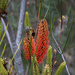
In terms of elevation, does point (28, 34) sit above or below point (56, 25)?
above

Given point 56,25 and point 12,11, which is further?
point 56,25

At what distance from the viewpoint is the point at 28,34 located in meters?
0.28

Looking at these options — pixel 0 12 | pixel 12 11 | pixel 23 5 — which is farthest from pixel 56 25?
pixel 0 12

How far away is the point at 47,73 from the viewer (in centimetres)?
25

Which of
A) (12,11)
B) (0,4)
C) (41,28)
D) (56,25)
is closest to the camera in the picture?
(0,4)

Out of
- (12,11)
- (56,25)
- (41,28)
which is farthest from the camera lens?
(56,25)

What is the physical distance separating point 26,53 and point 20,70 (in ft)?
0.17

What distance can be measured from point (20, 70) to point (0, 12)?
172mm

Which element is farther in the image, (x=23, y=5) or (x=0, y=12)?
(x=23, y=5)

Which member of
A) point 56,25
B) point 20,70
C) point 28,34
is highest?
point 28,34

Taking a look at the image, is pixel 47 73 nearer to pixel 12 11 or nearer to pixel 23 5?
pixel 23 5

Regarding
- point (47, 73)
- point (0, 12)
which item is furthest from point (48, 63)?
point (0, 12)

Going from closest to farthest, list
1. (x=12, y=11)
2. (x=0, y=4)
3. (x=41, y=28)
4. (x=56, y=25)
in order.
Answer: (x=0, y=4)
(x=41, y=28)
(x=12, y=11)
(x=56, y=25)

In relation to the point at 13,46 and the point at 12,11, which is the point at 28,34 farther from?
the point at 12,11
